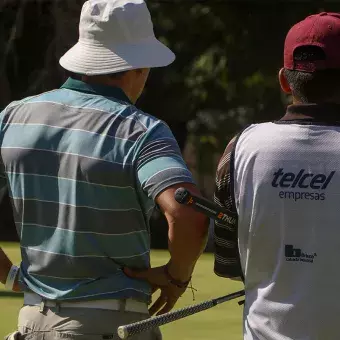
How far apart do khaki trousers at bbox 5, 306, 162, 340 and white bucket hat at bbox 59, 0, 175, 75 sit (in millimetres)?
763

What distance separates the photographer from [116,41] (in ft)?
13.6

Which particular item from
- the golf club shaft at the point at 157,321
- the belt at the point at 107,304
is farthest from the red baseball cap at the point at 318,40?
the belt at the point at 107,304

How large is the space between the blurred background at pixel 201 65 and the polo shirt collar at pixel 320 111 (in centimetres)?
1708

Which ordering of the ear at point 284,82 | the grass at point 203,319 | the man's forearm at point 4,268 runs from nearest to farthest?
the ear at point 284,82, the man's forearm at point 4,268, the grass at point 203,319

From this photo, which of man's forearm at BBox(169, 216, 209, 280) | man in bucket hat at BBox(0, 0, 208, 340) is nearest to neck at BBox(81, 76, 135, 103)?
man in bucket hat at BBox(0, 0, 208, 340)

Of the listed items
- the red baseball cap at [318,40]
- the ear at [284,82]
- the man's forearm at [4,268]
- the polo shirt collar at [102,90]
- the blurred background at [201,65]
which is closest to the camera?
the red baseball cap at [318,40]

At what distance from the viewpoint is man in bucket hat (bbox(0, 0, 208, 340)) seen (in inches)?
153

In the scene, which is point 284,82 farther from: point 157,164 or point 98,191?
point 98,191

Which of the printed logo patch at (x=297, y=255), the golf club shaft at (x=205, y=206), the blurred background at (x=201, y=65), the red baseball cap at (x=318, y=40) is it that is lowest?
the blurred background at (x=201, y=65)

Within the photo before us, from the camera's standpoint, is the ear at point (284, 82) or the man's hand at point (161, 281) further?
the man's hand at point (161, 281)

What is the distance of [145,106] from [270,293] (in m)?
20.5

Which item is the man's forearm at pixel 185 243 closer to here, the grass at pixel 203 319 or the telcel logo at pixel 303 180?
the telcel logo at pixel 303 180

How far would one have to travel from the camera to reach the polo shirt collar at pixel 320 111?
363 cm

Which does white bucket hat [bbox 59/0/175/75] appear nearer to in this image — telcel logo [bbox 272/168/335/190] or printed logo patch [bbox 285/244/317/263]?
telcel logo [bbox 272/168/335/190]
